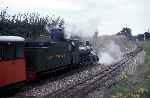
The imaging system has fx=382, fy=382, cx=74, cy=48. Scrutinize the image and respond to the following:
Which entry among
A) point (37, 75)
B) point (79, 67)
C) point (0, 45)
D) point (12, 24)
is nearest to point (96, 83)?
point (37, 75)

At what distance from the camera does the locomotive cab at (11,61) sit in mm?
15422

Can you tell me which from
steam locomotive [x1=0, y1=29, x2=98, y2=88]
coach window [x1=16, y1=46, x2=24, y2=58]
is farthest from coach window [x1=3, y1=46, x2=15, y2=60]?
coach window [x1=16, y1=46, x2=24, y2=58]

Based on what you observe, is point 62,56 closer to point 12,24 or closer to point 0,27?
point 0,27

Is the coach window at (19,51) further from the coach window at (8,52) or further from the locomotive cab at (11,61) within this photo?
the coach window at (8,52)

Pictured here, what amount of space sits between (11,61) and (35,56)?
4.66 metres

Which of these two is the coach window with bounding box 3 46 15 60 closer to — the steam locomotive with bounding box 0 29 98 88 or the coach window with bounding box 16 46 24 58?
the steam locomotive with bounding box 0 29 98 88

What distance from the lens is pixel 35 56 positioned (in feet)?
67.8

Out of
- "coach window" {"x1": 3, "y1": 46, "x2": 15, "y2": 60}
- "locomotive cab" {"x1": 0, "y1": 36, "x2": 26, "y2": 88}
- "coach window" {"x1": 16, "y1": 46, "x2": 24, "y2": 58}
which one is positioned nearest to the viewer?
"locomotive cab" {"x1": 0, "y1": 36, "x2": 26, "y2": 88}

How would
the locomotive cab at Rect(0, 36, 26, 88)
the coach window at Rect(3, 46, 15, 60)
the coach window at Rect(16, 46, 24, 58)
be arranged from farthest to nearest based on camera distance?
the coach window at Rect(16, 46, 24, 58)
the coach window at Rect(3, 46, 15, 60)
the locomotive cab at Rect(0, 36, 26, 88)

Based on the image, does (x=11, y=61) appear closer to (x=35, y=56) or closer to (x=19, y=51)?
(x=19, y=51)

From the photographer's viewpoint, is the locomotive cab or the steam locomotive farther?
the steam locomotive

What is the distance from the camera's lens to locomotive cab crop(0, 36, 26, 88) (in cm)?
1542

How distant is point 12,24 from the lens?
31812mm

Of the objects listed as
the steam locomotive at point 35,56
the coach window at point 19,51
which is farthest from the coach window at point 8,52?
the coach window at point 19,51
